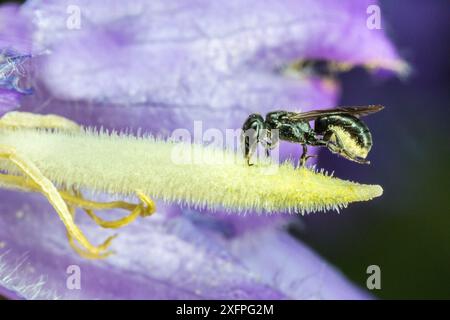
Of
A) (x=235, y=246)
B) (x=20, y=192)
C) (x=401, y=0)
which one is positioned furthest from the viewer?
(x=401, y=0)

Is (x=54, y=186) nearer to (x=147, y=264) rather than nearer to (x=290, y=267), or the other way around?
(x=147, y=264)

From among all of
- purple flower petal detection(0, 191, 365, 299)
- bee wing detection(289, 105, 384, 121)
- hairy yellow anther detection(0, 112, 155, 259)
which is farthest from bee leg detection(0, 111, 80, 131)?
bee wing detection(289, 105, 384, 121)

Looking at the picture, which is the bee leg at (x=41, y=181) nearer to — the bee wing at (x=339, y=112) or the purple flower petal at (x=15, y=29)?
the purple flower petal at (x=15, y=29)


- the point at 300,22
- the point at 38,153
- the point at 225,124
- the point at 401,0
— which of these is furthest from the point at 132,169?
the point at 401,0

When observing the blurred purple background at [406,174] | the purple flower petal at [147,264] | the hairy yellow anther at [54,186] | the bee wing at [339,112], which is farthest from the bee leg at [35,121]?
the blurred purple background at [406,174]

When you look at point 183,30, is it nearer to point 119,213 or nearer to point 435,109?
point 119,213

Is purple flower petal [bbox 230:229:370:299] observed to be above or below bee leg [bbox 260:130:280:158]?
below

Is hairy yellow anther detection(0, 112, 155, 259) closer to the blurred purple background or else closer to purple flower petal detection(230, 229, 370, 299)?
purple flower petal detection(230, 229, 370, 299)

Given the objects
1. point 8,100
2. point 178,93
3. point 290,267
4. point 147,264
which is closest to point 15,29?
point 8,100
